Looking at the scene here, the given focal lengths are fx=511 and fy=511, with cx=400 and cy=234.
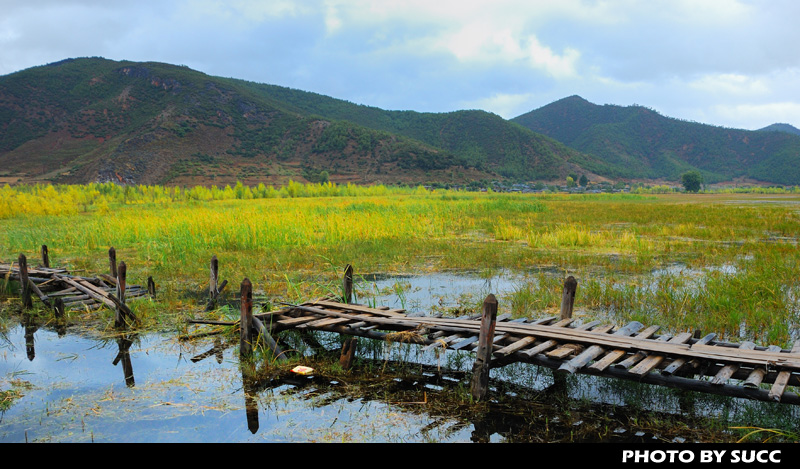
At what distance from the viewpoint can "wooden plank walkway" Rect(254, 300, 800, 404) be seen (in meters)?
4.52

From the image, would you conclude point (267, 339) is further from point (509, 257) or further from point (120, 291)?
point (509, 257)

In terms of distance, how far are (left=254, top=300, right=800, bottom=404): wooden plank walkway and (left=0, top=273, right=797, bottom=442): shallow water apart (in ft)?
1.28

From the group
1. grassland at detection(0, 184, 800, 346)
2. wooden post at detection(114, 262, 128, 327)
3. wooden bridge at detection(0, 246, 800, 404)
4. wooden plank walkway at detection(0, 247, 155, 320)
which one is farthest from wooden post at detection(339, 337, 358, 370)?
wooden plank walkway at detection(0, 247, 155, 320)

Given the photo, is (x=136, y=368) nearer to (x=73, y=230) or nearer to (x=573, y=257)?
(x=573, y=257)

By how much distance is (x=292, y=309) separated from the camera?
7.25 meters

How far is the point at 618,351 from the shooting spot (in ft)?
16.8

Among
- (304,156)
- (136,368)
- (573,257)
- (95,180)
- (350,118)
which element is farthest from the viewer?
(350,118)

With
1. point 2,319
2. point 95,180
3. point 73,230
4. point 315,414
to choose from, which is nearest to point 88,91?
point 95,180

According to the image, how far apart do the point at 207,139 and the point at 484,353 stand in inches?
3213

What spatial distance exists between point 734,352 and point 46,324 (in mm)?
9757

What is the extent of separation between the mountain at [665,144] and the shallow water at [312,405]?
105055mm

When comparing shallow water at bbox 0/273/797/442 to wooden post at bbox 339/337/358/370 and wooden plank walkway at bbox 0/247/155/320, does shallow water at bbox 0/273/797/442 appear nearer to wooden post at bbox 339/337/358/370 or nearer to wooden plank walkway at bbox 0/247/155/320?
→ wooden post at bbox 339/337/358/370

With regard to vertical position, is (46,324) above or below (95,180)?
below

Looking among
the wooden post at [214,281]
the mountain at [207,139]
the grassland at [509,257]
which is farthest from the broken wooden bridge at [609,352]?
the mountain at [207,139]
